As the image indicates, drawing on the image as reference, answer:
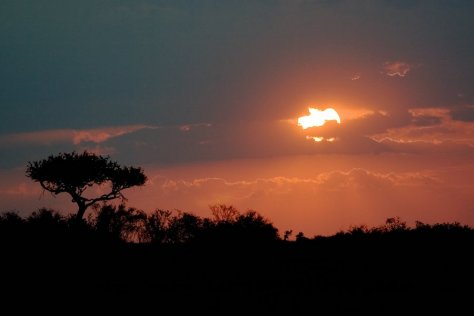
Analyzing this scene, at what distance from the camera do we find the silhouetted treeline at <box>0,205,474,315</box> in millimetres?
36969

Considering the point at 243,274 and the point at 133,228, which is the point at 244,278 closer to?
the point at 243,274

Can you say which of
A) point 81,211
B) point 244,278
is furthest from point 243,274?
point 81,211

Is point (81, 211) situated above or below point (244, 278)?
above

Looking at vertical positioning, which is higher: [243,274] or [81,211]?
[81,211]

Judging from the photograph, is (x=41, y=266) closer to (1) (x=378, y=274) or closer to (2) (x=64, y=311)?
(2) (x=64, y=311)

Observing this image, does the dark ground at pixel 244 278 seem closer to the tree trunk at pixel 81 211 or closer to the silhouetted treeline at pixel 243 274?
the silhouetted treeline at pixel 243 274

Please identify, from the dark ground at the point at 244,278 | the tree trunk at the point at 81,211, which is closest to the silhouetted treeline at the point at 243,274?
the dark ground at the point at 244,278

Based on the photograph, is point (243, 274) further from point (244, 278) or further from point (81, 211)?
point (81, 211)

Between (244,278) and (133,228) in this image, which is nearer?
(244,278)

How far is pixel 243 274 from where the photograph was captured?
144 ft

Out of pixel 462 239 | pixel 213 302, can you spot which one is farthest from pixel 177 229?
pixel 213 302

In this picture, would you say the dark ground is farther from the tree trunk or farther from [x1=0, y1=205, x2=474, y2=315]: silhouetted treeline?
the tree trunk

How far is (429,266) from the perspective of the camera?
44.1 metres

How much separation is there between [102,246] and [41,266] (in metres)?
8.42
